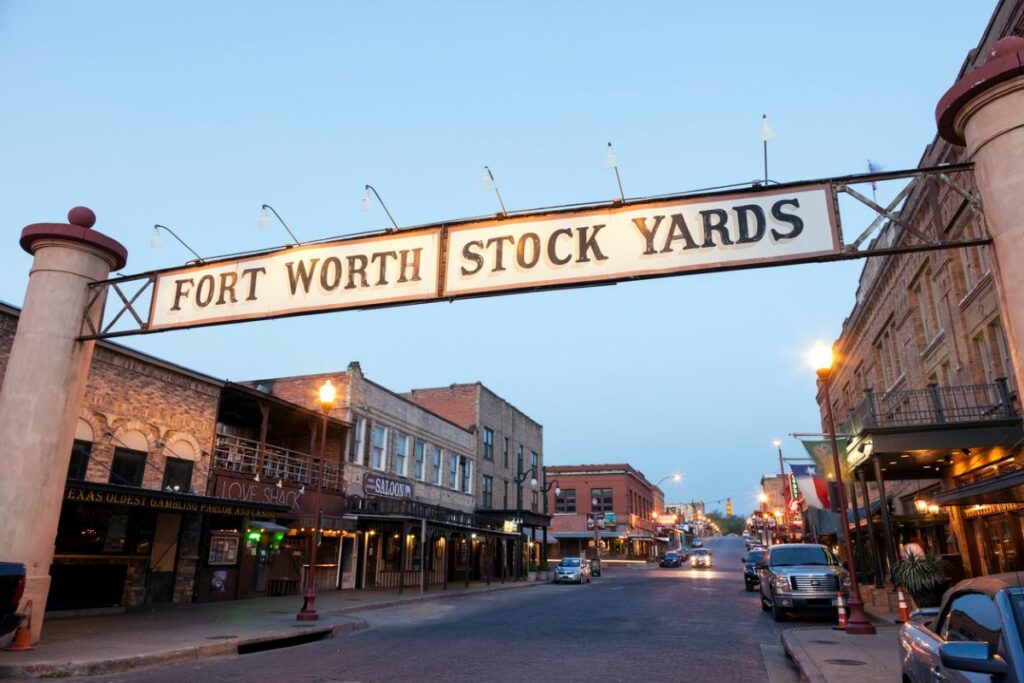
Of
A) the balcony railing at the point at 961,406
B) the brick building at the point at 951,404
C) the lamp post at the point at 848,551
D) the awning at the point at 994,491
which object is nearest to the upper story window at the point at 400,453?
the brick building at the point at 951,404

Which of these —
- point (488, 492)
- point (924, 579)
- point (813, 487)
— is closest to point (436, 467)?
point (488, 492)

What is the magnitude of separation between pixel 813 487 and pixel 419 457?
63.4 feet

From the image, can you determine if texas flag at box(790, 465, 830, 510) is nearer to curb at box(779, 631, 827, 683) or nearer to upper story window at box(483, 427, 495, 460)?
curb at box(779, 631, 827, 683)

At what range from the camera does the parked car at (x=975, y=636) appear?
4035mm

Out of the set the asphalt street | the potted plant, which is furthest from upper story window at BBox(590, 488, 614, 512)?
the potted plant

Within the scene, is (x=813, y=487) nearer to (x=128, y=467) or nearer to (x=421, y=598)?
(x=421, y=598)

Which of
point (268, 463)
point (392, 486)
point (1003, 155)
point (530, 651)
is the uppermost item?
point (1003, 155)

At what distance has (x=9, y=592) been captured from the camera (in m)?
8.68

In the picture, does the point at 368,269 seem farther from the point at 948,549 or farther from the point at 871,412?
the point at 948,549

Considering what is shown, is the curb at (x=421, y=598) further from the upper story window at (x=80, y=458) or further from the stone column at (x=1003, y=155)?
the stone column at (x=1003, y=155)

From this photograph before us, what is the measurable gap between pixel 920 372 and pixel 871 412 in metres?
7.08

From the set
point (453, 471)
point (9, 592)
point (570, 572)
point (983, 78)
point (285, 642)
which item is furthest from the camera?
point (570, 572)

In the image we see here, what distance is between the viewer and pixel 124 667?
9.97 meters


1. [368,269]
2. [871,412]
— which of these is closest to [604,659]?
[368,269]
